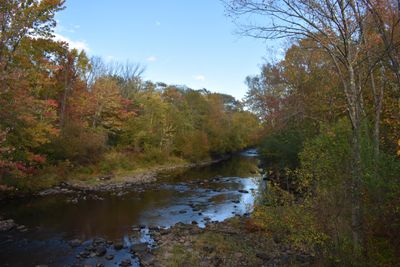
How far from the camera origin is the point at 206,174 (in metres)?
32.6

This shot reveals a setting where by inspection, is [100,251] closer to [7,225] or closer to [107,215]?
[107,215]

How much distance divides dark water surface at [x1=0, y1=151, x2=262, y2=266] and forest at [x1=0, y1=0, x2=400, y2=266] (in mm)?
1912

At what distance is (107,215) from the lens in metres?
16.6

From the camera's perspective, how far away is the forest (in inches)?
267

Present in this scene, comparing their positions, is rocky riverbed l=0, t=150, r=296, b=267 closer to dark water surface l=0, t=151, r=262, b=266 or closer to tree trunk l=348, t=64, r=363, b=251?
dark water surface l=0, t=151, r=262, b=266

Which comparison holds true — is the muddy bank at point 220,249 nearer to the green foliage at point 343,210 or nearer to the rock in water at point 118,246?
the rock in water at point 118,246

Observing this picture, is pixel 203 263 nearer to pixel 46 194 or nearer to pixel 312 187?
pixel 312 187

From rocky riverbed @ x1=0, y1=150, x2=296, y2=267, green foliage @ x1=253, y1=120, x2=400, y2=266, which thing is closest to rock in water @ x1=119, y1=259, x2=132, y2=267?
rocky riverbed @ x1=0, y1=150, x2=296, y2=267

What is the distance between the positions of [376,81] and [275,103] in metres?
8.92

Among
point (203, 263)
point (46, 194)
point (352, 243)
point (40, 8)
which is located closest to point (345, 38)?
point (352, 243)

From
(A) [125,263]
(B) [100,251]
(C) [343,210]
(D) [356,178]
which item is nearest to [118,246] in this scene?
(B) [100,251]

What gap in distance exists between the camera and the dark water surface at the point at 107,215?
38.3 feet

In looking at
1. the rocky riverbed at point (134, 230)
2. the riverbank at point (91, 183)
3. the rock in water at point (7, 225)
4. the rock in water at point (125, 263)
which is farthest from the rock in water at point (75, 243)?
the riverbank at point (91, 183)

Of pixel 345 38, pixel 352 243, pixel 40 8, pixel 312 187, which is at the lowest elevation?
pixel 352 243
